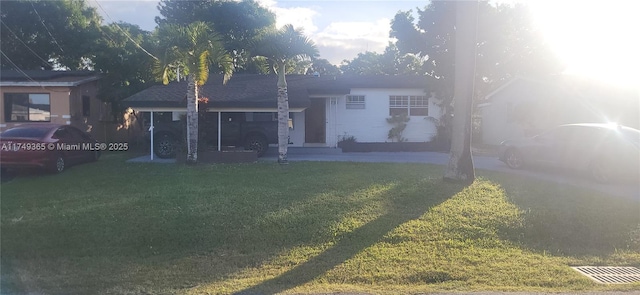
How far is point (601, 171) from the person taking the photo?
10984mm

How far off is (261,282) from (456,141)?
225 inches

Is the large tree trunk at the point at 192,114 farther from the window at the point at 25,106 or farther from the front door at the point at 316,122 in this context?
the window at the point at 25,106

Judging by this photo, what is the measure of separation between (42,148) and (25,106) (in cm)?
989

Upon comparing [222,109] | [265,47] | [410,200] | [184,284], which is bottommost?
[184,284]

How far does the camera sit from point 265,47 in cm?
1223

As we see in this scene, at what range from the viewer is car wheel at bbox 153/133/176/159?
610 inches

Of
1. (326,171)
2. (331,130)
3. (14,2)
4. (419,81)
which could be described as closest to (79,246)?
(326,171)

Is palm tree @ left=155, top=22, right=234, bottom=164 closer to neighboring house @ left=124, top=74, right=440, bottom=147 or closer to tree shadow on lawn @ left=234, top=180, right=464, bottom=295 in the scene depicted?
neighboring house @ left=124, top=74, right=440, bottom=147

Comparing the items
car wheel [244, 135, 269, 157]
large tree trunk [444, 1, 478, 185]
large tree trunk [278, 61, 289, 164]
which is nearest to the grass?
large tree trunk [444, 1, 478, 185]

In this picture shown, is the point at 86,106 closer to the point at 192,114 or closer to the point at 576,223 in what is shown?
the point at 192,114

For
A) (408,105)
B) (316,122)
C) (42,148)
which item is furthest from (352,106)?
(42,148)

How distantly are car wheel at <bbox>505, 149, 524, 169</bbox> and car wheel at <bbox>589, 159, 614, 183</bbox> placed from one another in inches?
89.1

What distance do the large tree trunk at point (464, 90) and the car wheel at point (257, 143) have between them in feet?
26.1

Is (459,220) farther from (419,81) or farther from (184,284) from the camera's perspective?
(419,81)
